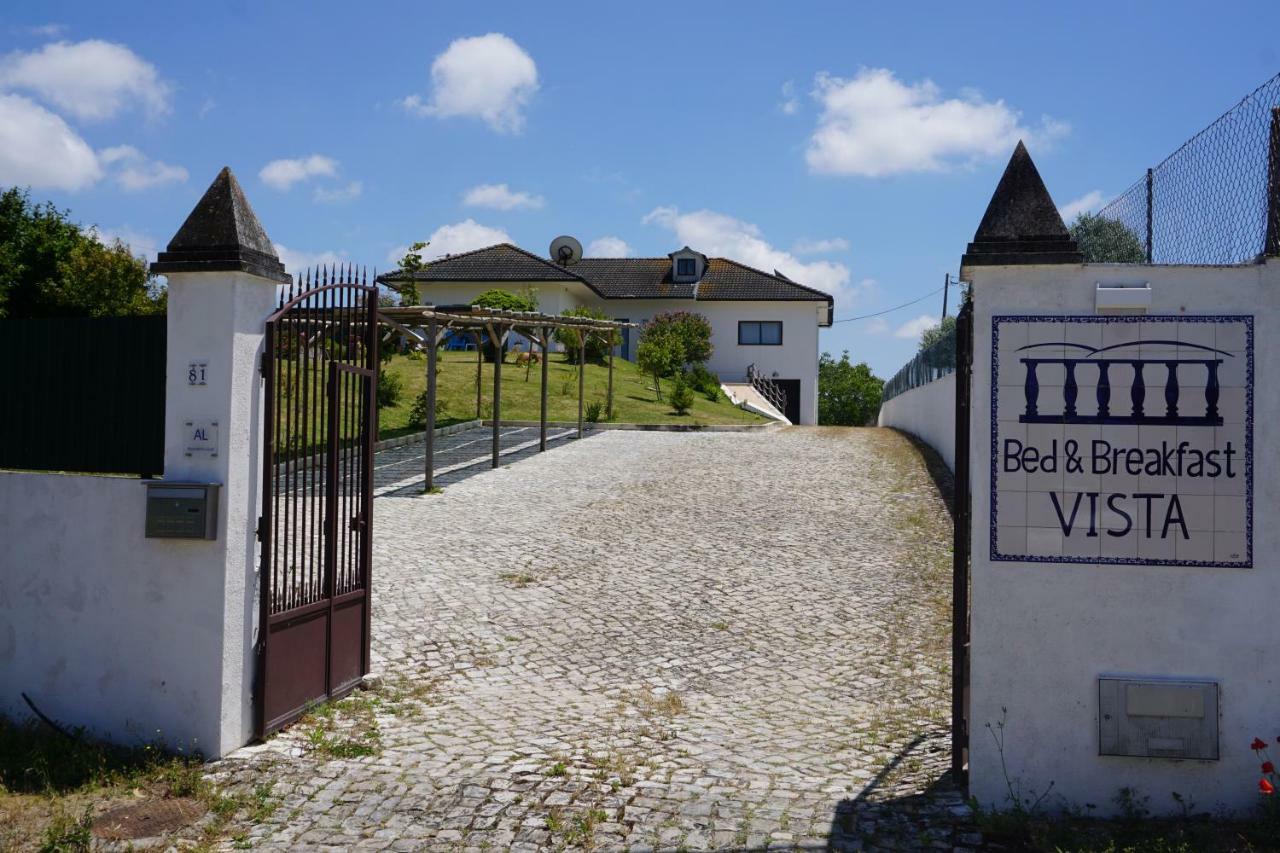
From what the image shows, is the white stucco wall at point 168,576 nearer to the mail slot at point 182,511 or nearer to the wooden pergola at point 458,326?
the mail slot at point 182,511

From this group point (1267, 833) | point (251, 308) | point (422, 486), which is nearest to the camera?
point (1267, 833)

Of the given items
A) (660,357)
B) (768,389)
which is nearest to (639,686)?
(660,357)

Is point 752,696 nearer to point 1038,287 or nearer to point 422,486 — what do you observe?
point 1038,287

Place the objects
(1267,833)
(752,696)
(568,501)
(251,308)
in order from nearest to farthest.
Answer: (1267,833) → (251,308) → (752,696) → (568,501)

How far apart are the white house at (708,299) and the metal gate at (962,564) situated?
36.9 m

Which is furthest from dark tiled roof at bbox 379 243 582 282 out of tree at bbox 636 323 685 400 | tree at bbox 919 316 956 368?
tree at bbox 919 316 956 368

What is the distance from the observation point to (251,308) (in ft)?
20.3

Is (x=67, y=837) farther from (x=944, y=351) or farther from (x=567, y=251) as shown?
(x=567, y=251)

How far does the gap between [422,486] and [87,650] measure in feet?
→ 33.3

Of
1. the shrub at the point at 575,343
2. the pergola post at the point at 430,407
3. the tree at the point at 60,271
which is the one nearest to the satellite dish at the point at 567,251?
the shrub at the point at 575,343

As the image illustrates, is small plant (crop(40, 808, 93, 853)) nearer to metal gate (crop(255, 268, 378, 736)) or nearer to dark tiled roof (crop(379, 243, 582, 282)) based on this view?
metal gate (crop(255, 268, 378, 736))

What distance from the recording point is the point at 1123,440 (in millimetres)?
5227

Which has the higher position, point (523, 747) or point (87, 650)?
point (87, 650)

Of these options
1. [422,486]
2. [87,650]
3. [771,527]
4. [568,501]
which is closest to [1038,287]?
[87,650]
